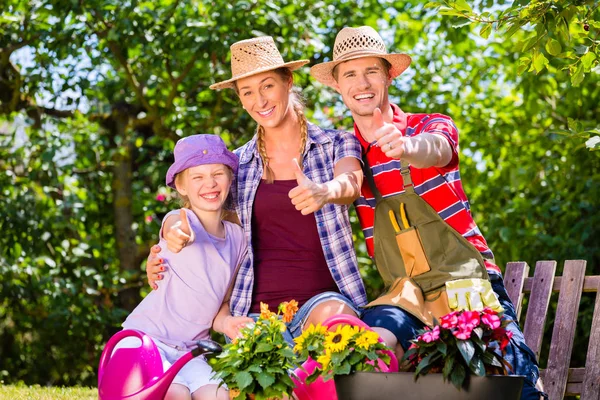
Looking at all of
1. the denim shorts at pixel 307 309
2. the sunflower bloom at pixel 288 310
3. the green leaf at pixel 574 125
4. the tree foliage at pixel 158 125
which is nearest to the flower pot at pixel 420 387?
the sunflower bloom at pixel 288 310

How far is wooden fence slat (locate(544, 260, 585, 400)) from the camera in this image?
144 inches

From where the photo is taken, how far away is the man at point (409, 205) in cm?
284

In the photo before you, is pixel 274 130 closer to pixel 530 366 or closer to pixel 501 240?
pixel 530 366

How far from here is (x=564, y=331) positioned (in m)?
3.70

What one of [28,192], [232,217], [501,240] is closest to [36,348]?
[28,192]

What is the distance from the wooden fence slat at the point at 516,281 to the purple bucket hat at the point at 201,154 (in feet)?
4.66

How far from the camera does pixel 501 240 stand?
6453 millimetres

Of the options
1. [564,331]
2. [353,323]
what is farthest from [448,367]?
[564,331]

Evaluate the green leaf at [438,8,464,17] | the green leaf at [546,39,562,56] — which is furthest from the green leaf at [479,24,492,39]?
the green leaf at [546,39,562,56]

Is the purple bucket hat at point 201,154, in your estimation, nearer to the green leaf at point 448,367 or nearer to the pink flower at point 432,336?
the pink flower at point 432,336

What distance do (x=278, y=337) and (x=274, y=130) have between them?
104 cm

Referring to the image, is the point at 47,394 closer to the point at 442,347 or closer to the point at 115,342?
the point at 115,342

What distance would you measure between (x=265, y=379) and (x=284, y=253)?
853 mm

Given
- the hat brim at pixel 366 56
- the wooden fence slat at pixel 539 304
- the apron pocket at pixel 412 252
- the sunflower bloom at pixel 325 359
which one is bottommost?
the wooden fence slat at pixel 539 304
